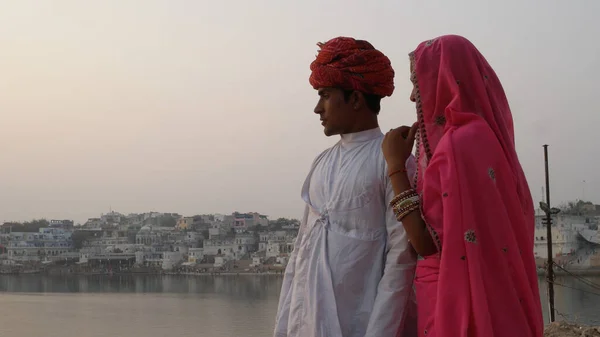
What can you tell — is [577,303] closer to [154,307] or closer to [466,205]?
[154,307]

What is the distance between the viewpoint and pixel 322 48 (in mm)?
1167

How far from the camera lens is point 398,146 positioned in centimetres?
102

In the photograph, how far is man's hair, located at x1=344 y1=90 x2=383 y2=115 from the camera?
3.75 feet

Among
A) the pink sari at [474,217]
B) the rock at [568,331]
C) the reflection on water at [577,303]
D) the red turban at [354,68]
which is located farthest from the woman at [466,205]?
the reflection on water at [577,303]

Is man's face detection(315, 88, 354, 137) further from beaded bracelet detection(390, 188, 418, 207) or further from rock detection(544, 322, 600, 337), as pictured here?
rock detection(544, 322, 600, 337)

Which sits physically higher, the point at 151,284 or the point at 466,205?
the point at 466,205

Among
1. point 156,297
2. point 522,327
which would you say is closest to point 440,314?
point 522,327

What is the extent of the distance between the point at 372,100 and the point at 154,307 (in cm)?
2386

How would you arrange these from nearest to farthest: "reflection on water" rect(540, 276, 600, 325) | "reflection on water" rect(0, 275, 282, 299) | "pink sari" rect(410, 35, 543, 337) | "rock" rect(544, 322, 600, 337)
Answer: "pink sari" rect(410, 35, 543, 337) → "rock" rect(544, 322, 600, 337) → "reflection on water" rect(540, 276, 600, 325) → "reflection on water" rect(0, 275, 282, 299)

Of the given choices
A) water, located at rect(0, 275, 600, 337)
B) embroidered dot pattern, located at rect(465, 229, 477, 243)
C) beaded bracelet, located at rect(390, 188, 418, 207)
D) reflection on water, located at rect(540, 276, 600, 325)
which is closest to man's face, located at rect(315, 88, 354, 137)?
beaded bracelet, located at rect(390, 188, 418, 207)

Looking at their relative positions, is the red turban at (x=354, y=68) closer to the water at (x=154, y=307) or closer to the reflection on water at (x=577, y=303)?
the water at (x=154, y=307)

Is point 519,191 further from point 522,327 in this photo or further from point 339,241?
point 339,241

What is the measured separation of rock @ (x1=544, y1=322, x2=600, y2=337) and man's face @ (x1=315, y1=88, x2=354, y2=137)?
171 inches

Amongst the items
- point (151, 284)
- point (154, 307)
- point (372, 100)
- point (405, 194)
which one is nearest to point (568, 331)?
point (372, 100)
